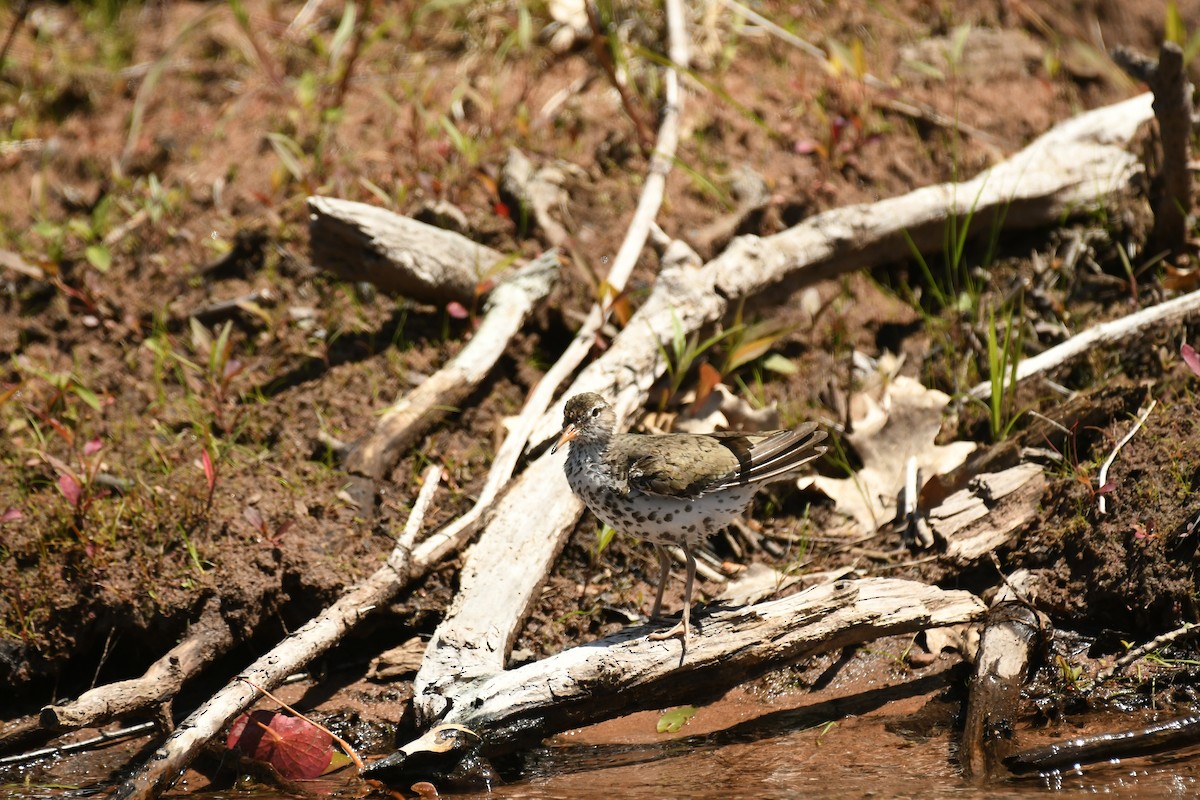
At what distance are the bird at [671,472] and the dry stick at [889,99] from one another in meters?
3.43

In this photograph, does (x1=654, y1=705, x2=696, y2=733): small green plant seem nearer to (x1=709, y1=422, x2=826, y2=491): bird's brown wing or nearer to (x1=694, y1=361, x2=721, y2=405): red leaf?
(x1=709, y1=422, x2=826, y2=491): bird's brown wing

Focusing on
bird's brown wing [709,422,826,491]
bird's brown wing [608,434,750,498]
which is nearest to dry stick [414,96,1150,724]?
bird's brown wing [608,434,750,498]

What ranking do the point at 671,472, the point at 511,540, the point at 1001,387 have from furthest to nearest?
the point at 1001,387 → the point at 511,540 → the point at 671,472

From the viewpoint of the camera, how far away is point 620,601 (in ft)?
19.2

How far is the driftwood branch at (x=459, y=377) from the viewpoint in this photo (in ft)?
20.1

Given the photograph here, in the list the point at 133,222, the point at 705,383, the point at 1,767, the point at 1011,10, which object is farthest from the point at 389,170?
the point at 1011,10

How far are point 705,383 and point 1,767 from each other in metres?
4.15

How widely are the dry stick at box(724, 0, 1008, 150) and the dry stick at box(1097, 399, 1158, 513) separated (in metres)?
2.69

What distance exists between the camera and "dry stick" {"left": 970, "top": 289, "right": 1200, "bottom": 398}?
6.04m

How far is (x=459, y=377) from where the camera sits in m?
6.34

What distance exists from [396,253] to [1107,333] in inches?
164

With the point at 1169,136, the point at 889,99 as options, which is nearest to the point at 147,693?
the point at 1169,136

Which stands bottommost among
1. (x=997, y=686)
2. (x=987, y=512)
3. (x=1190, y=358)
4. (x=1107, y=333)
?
(x=997, y=686)

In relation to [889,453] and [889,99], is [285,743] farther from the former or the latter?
[889,99]
